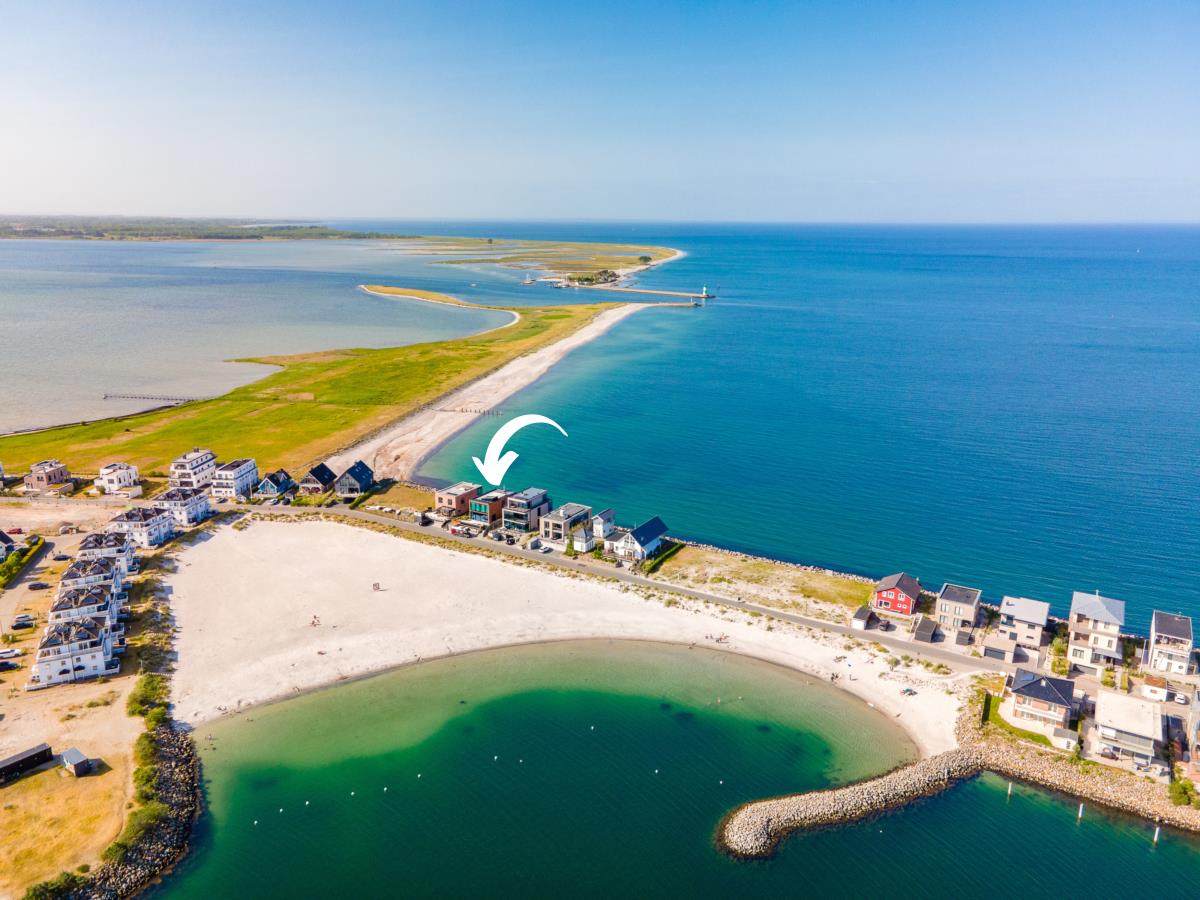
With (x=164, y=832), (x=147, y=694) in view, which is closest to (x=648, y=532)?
(x=147, y=694)

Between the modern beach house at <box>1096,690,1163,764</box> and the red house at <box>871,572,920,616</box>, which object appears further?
the red house at <box>871,572,920,616</box>

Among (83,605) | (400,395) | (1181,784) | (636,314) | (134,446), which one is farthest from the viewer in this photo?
(636,314)

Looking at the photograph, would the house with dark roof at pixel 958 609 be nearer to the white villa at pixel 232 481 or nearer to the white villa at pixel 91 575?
the white villa at pixel 91 575

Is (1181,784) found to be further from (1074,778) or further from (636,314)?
(636,314)

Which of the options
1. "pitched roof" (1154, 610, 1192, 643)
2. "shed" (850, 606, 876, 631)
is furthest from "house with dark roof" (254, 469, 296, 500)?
"pitched roof" (1154, 610, 1192, 643)

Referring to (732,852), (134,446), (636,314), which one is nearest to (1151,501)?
(732,852)

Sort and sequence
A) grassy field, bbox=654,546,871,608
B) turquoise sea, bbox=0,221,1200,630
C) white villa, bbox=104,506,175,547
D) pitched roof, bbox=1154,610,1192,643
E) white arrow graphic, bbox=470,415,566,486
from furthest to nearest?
1. white arrow graphic, bbox=470,415,566,486
2. turquoise sea, bbox=0,221,1200,630
3. white villa, bbox=104,506,175,547
4. grassy field, bbox=654,546,871,608
5. pitched roof, bbox=1154,610,1192,643

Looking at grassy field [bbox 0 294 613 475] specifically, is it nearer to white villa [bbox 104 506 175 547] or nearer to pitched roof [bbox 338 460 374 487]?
pitched roof [bbox 338 460 374 487]
